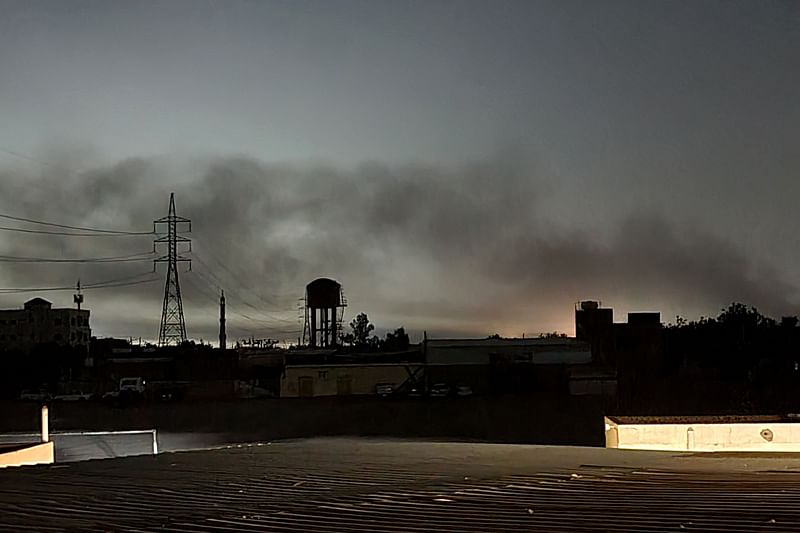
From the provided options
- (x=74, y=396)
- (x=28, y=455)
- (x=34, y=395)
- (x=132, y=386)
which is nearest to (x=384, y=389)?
(x=132, y=386)

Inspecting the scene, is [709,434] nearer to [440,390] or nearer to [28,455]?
[28,455]

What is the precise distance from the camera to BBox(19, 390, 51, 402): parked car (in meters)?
47.7

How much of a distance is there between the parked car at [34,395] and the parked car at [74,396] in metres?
0.52

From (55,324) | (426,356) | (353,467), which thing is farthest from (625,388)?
(55,324)

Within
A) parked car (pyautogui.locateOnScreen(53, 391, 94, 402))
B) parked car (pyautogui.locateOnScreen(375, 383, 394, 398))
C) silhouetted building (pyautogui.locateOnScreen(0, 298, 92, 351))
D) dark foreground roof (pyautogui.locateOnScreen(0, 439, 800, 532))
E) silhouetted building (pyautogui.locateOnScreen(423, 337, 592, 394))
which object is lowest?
parked car (pyautogui.locateOnScreen(53, 391, 94, 402))

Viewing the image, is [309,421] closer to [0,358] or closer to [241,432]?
[241,432]

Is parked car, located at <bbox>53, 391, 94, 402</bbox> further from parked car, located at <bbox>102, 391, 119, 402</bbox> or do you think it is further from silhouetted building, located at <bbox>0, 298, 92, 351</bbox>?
silhouetted building, located at <bbox>0, 298, 92, 351</bbox>

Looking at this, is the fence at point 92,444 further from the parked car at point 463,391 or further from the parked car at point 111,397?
the parked car at point 463,391

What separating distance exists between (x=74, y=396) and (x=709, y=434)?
3792 cm

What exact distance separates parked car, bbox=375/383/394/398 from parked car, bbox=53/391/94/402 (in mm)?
14138

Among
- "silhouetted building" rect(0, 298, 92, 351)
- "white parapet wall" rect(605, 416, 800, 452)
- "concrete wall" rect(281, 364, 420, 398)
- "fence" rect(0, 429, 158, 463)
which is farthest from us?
"silhouetted building" rect(0, 298, 92, 351)

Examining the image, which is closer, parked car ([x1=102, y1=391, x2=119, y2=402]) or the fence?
the fence

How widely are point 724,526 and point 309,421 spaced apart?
104 feet

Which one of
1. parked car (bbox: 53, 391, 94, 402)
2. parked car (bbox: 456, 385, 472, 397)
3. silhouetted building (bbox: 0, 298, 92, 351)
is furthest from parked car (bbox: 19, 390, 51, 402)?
silhouetted building (bbox: 0, 298, 92, 351)
